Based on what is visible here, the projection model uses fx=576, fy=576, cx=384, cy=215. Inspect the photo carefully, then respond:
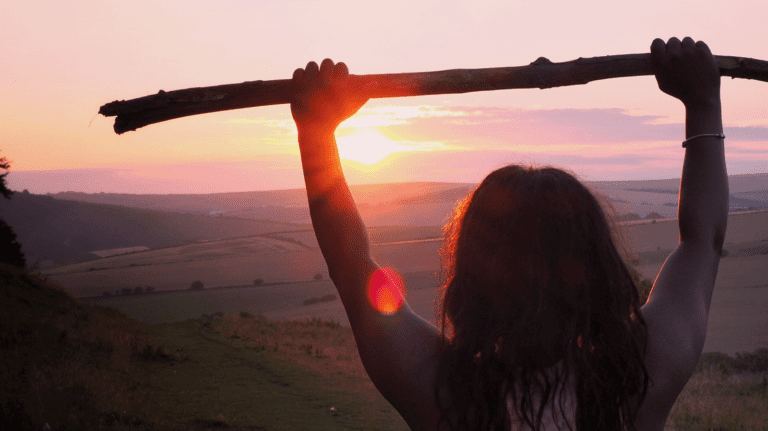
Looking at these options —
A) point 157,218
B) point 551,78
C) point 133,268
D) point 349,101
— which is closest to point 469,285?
point 349,101

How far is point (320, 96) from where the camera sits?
1.98m

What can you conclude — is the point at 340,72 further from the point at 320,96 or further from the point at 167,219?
the point at 167,219

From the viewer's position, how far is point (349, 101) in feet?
7.04

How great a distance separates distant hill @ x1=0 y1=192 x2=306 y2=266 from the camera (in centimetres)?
10475

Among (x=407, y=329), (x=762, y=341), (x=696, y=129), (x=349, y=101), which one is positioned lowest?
(x=762, y=341)

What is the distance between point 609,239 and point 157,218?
4802 inches

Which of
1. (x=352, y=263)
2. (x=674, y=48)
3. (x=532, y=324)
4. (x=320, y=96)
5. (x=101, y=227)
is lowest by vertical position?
(x=101, y=227)

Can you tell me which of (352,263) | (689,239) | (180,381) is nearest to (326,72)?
(352,263)

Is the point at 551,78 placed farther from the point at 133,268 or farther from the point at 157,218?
the point at 157,218

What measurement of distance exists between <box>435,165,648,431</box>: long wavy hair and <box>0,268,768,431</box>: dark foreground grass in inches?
331

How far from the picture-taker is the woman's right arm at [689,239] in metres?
1.55

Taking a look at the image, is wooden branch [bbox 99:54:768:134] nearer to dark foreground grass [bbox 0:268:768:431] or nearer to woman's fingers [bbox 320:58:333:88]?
woman's fingers [bbox 320:58:333:88]

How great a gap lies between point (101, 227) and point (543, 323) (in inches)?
4898

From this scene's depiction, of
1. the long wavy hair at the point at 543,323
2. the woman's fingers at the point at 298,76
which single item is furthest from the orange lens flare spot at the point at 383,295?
the woman's fingers at the point at 298,76
